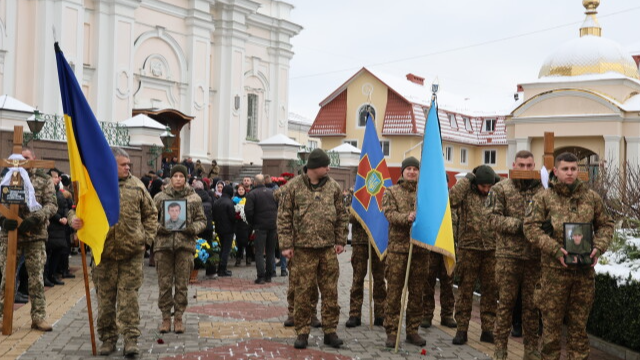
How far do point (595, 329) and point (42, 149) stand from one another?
14.8 metres

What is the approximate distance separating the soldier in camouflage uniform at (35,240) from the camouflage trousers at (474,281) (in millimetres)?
4802

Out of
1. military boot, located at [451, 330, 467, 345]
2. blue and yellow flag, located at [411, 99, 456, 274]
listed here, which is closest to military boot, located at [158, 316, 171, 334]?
blue and yellow flag, located at [411, 99, 456, 274]

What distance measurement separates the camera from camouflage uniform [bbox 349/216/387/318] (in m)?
9.41

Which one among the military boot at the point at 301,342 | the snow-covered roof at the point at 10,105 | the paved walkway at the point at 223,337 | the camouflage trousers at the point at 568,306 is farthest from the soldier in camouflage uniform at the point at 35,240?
the snow-covered roof at the point at 10,105

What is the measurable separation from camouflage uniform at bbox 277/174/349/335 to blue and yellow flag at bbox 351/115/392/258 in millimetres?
1093

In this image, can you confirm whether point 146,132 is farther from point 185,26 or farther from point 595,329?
point 595,329

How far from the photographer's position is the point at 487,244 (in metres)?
8.40

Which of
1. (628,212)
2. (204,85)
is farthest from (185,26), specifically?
(628,212)

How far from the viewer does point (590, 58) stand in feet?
104

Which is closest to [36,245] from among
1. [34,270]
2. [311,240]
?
[34,270]

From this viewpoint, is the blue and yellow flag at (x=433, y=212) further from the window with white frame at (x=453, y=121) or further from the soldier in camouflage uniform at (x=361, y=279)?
the window with white frame at (x=453, y=121)

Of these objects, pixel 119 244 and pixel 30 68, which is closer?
pixel 119 244

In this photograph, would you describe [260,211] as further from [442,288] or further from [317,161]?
[317,161]

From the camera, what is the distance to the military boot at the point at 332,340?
8023mm
